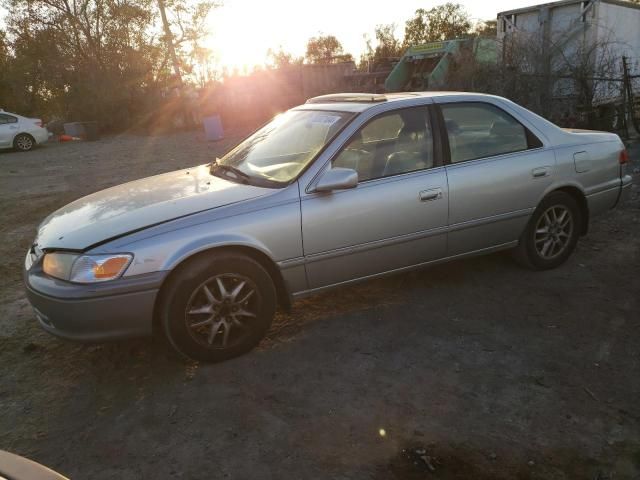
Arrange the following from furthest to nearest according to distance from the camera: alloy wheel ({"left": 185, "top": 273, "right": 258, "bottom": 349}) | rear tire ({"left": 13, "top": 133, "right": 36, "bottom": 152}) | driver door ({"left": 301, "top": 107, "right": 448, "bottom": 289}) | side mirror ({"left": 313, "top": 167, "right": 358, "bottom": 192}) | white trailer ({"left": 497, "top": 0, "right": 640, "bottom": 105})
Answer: rear tire ({"left": 13, "top": 133, "right": 36, "bottom": 152})
white trailer ({"left": 497, "top": 0, "right": 640, "bottom": 105})
driver door ({"left": 301, "top": 107, "right": 448, "bottom": 289})
side mirror ({"left": 313, "top": 167, "right": 358, "bottom": 192})
alloy wheel ({"left": 185, "top": 273, "right": 258, "bottom": 349})

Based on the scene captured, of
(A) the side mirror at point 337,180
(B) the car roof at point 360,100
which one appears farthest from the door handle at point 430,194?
(B) the car roof at point 360,100

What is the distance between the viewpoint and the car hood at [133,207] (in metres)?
3.04

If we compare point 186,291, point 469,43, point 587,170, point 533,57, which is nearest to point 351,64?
point 469,43

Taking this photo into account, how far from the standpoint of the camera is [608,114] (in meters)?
10.4

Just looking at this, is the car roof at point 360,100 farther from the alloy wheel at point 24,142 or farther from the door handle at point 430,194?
the alloy wheel at point 24,142

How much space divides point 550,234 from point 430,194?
1366 millimetres

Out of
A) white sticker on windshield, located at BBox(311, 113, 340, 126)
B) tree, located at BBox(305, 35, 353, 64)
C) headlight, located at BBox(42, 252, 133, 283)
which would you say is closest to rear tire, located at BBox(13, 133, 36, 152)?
tree, located at BBox(305, 35, 353, 64)

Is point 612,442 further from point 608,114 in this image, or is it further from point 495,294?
point 608,114

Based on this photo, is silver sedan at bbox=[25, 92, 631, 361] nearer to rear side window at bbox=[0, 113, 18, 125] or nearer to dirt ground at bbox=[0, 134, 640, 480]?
dirt ground at bbox=[0, 134, 640, 480]

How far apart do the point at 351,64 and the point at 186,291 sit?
19.1 m

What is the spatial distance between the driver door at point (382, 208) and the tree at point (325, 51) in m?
19.6

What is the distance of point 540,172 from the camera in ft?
13.3

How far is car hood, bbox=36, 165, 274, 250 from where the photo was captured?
304cm

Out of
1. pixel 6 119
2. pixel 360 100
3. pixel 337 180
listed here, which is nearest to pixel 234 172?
pixel 337 180
